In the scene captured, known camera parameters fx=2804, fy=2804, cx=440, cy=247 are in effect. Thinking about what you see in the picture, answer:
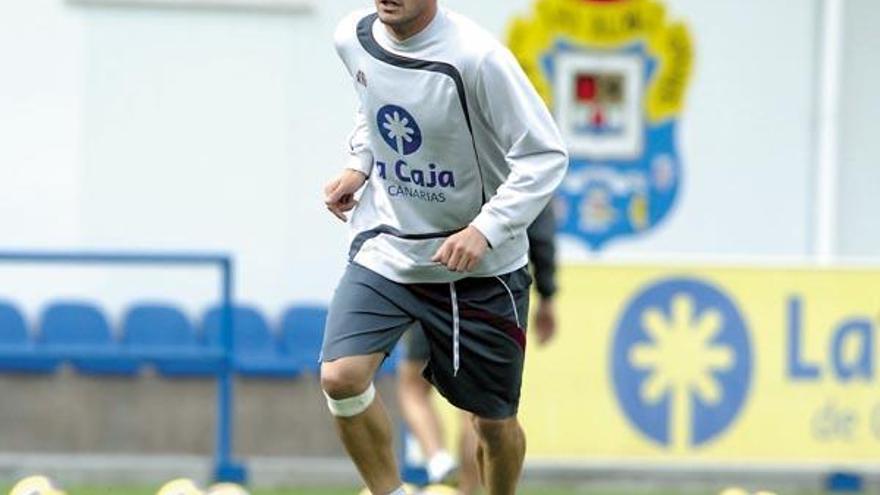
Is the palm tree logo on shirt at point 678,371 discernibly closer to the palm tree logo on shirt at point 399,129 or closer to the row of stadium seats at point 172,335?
the row of stadium seats at point 172,335

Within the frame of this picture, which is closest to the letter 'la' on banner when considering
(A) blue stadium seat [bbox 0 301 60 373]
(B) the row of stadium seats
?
(B) the row of stadium seats

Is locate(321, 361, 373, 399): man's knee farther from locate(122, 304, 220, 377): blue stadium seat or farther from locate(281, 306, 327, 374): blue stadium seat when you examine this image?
locate(281, 306, 327, 374): blue stadium seat

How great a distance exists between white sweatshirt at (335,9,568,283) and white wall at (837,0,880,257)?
804 centimetres

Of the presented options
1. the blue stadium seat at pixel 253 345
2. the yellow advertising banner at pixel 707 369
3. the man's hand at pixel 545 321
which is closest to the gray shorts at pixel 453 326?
the man's hand at pixel 545 321

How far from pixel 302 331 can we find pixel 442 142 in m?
7.10

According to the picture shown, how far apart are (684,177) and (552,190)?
792 centimetres

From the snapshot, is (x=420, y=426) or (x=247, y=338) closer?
(x=420, y=426)

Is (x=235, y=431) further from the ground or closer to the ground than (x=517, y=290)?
closer to the ground

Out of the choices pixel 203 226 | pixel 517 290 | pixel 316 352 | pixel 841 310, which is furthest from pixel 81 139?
pixel 517 290

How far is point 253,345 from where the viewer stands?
1510 centimetres

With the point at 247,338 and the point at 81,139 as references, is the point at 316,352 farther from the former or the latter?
the point at 81,139

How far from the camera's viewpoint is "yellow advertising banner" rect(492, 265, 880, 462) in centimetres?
1314

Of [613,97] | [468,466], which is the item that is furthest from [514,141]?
[613,97]

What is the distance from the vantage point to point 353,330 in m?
8.32
